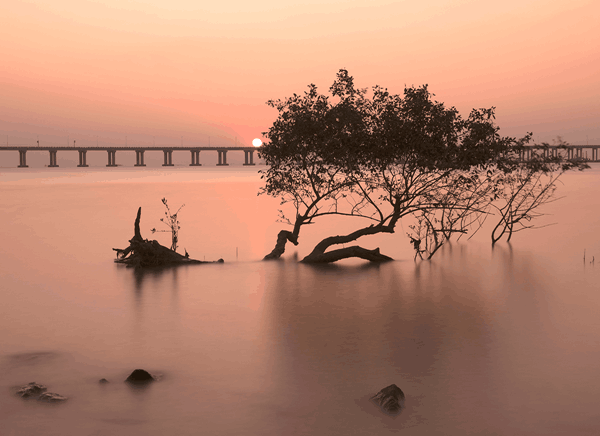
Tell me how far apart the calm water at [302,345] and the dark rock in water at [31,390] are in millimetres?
332

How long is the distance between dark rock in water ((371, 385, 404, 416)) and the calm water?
0.82 feet

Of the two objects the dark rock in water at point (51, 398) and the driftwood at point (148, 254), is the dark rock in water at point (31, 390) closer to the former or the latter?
the dark rock in water at point (51, 398)

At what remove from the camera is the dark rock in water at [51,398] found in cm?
1352

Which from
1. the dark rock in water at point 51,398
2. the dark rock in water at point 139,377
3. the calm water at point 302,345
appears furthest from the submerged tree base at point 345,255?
the dark rock in water at point 51,398

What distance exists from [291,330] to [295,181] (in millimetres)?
13261

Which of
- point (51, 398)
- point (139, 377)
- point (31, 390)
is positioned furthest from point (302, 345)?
point (31, 390)

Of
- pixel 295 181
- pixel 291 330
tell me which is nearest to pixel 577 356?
pixel 291 330

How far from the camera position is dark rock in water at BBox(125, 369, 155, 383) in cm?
1448

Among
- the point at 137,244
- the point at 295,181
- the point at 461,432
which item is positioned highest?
the point at 295,181

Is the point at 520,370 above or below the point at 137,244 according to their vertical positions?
below

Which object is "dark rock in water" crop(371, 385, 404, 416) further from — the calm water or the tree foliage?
the tree foliage

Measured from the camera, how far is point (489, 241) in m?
44.8

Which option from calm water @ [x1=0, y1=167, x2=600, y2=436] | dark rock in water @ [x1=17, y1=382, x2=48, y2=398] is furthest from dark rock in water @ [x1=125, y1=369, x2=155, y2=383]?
dark rock in water @ [x1=17, y1=382, x2=48, y2=398]

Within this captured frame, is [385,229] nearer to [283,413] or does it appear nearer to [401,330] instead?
[401,330]
